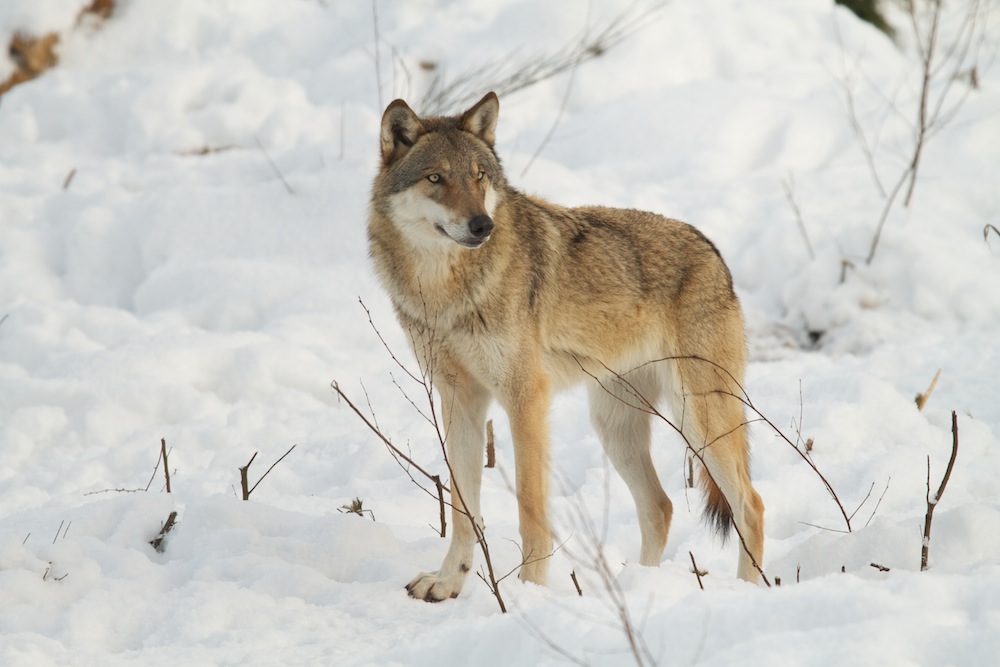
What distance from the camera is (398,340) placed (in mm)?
7180

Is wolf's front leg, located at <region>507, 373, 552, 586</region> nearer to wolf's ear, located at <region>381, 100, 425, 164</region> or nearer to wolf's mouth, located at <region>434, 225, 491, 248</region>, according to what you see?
wolf's mouth, located at <region>434, 225, 491, 248</region>

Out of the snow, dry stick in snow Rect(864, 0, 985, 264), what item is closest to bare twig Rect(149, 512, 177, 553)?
the snow

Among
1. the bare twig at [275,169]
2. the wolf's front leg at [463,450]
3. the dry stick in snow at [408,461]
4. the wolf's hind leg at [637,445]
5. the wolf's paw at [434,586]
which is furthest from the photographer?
the bare twig at [275,169]

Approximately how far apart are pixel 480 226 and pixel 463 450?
3.44ft

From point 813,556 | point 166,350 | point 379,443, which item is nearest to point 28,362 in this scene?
point 166,350

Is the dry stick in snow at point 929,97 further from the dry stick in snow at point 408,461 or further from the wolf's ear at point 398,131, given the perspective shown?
the dry stick in snow at point 408,461

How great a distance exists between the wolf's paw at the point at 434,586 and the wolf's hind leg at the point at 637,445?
1.22 m

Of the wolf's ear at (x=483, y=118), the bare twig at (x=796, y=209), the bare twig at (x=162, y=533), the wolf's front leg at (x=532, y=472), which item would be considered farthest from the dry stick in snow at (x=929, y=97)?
the bare twig at (x=162, y=533)

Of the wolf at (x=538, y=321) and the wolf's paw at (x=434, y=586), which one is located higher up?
the wolf at (x=538, y=321)

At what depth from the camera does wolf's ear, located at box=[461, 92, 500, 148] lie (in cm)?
420

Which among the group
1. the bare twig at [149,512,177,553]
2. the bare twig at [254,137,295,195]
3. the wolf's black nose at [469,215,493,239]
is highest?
the wolf's black nose at [469,215,493,239]

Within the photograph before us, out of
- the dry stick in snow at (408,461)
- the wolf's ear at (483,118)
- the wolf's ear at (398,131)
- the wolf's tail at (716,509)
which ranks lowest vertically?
the wolf's tail at (716,509)

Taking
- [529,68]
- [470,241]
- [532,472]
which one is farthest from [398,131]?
[529,68]

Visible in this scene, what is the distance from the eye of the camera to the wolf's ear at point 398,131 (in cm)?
409
